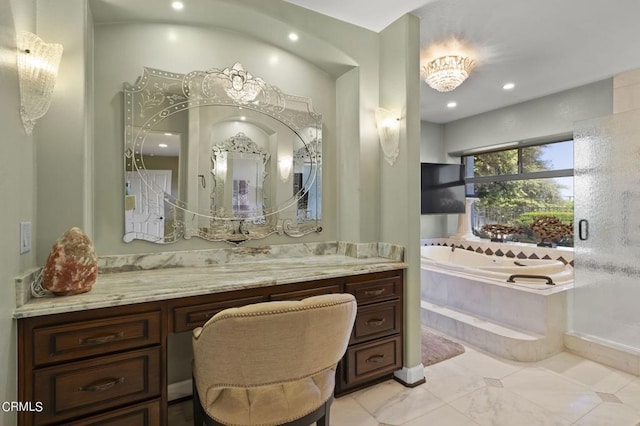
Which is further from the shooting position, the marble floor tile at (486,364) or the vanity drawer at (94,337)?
the marble floor tile at (486,364)

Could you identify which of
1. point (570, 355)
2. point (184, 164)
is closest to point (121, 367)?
point (184, 164)

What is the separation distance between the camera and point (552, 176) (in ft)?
13.8

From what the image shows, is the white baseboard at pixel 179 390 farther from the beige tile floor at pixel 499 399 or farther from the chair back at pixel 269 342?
the chair back at pixel 269 342

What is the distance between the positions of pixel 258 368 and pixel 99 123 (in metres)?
1.77

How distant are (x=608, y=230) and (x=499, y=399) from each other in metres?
1.96

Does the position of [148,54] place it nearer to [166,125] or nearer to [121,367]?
[166,125]

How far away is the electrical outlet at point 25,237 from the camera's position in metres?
1.31

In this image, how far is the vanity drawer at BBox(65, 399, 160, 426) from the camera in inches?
52.9

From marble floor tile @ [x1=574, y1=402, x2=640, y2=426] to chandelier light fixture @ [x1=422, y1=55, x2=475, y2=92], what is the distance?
108 inches

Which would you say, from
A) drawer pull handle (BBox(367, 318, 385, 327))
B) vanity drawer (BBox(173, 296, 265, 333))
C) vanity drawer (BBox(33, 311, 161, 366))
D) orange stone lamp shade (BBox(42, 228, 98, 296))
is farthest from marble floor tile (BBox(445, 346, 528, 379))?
orange stone lamp shade (BBox(42, 228, 98, 296))

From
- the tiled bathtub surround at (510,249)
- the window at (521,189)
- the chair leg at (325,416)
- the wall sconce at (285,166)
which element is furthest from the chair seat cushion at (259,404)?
the window at (521,189)

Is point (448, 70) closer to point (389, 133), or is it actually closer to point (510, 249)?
point (389, 133)

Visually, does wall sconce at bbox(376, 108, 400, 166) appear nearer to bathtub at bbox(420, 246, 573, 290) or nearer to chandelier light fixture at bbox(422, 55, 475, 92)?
chandelier light fixture at bbox(422, 55, 475, 92)

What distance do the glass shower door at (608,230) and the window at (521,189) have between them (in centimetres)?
119
